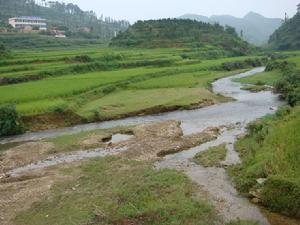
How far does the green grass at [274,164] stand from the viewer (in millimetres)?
13820

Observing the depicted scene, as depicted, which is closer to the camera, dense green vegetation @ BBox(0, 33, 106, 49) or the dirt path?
the dirt path

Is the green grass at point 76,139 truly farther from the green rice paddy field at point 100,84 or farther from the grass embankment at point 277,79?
the grass embankment at point 277,79

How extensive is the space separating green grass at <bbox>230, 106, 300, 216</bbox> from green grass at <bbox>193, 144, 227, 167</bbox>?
3.04 feet

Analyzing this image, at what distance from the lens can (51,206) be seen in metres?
15.0

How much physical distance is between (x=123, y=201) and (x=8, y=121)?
48.6ft

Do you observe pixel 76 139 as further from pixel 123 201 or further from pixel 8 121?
pixel 123 201

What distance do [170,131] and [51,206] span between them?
1148cm

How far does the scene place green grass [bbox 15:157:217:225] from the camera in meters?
13.5

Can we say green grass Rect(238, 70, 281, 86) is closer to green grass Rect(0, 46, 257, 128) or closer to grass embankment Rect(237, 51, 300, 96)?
grass embankment Rect(237, 51, 300, 96)

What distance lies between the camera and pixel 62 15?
150625mm

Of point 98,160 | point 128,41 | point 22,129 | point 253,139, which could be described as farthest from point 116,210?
point 128,41

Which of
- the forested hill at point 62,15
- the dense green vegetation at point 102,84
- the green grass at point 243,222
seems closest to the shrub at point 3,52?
the dense green vegetation at point 102,84

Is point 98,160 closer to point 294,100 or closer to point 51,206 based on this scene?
point 51,206

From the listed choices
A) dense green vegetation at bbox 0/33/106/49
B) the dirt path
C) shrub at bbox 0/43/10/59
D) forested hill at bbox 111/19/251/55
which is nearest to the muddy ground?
the dirt path
